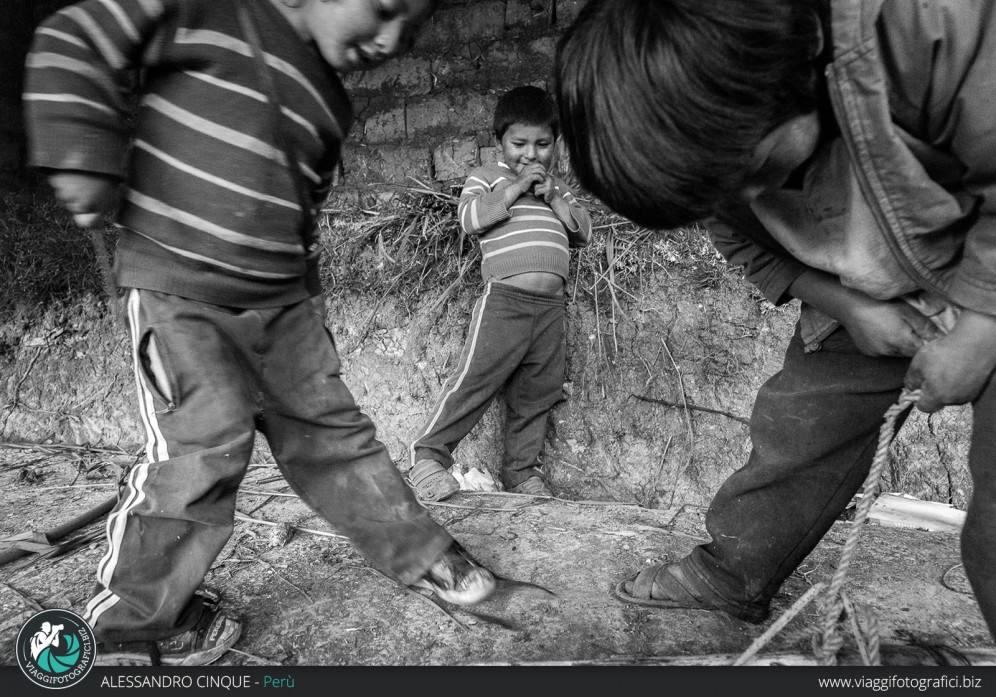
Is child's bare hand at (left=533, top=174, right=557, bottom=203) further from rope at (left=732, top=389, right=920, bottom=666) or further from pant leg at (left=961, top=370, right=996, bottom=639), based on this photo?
pant leg at (left=961, top=370, right=996, bottom=639)

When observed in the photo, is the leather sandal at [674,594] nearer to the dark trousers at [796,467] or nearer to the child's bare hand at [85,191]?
the dark trousers at [796,467]

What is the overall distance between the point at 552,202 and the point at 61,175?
1948 millimetres

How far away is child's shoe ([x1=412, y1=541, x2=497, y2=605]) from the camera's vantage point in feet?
4.72

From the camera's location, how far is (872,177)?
98 cm

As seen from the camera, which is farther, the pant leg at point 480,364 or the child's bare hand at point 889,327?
the pant leg at point 480,364

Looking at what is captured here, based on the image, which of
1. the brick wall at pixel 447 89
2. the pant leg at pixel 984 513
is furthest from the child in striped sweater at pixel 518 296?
the pant leg at pixel 984 513

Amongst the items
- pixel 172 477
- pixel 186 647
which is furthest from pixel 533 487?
pixel 172 477

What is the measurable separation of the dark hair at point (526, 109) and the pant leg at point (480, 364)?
2.34ft

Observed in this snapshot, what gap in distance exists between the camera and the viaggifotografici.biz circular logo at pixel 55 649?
3.72ft

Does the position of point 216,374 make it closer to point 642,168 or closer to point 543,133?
point 642,168

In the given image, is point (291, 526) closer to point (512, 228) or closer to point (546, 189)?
point (512, 228)

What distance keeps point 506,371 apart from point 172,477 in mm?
1670

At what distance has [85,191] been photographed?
1186mm

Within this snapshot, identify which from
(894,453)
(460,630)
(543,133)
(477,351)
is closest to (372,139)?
(543,133)
